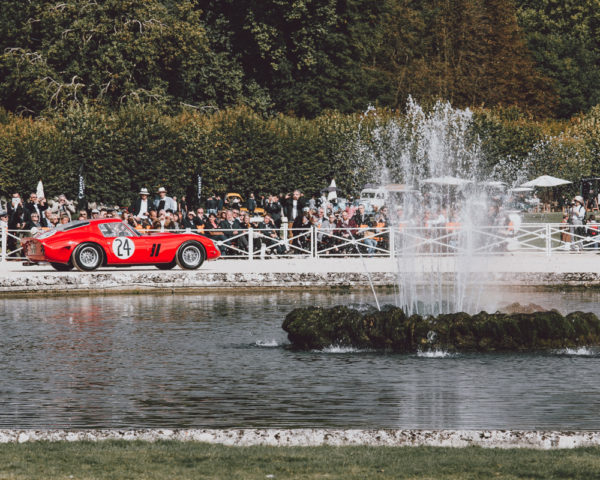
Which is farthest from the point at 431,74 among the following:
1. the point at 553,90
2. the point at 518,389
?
the point at 518,389

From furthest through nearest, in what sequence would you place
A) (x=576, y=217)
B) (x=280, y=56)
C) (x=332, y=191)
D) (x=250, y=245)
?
(x=280, y=56), (x=332, y=191), (x=576, y=217), (x=250, y=245)

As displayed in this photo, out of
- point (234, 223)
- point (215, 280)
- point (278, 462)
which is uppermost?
point (234, 223)

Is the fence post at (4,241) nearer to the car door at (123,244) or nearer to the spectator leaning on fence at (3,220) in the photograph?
the spectator leaning on fence at (3,220)

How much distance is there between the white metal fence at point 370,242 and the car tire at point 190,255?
3.65 meters

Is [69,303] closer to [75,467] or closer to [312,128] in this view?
[75,467]

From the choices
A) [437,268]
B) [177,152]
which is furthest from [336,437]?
[177,152]

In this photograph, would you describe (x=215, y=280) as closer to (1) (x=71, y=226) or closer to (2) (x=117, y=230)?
(2) (x=117, y=230)

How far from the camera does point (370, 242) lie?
31688 mm

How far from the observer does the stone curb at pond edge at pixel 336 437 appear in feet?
25.3

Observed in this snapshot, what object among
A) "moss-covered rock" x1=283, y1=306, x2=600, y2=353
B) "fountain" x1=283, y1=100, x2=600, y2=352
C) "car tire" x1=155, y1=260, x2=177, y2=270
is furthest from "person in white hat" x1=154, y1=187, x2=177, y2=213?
"moss-covered rock" x1=283, y1=306, x2=600, y2=353

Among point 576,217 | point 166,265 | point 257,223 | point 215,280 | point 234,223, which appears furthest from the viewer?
point 257,223

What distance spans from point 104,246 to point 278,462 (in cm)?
1848

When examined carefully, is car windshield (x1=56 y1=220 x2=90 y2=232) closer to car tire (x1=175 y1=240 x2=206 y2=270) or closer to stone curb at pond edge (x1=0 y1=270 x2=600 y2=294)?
car tire (x1=175 y1=240 x2=206 y2=270)

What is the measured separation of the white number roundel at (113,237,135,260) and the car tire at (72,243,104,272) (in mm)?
361
